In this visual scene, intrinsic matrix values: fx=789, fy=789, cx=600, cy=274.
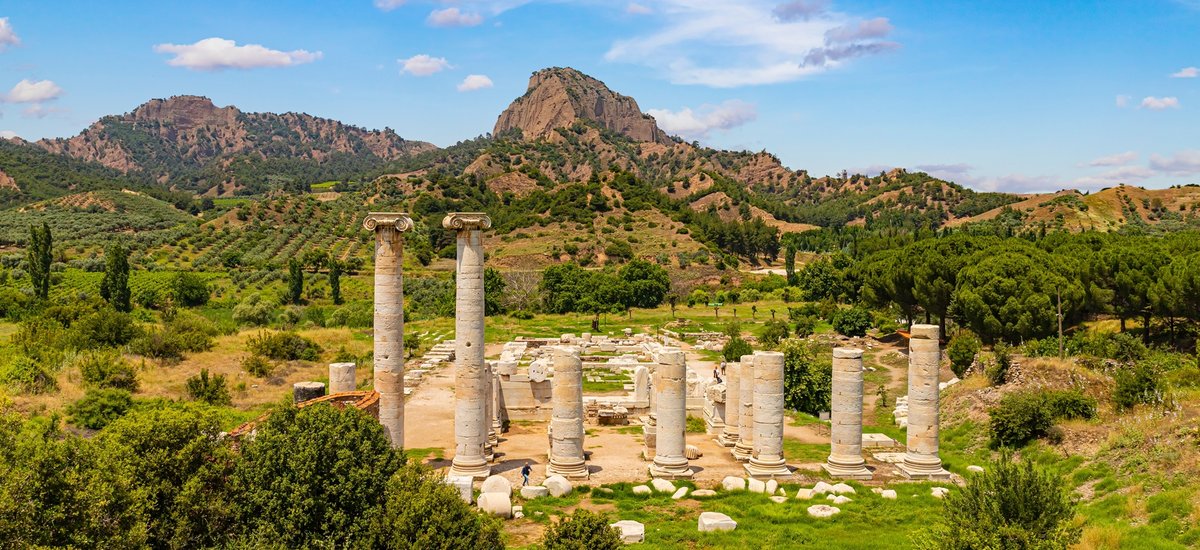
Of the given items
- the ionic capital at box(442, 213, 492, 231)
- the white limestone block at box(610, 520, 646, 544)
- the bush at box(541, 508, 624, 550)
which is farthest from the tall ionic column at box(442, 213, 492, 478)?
the bush at box(541, 508, 624, 550)

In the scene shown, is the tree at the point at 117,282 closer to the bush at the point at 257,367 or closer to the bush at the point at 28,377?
the bush at the point at 257,367

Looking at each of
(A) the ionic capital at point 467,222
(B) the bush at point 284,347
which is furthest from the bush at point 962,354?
(B) the bush at point 284,347

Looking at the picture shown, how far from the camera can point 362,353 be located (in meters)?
47.7

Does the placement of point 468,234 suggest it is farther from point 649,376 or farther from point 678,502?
point 649,376

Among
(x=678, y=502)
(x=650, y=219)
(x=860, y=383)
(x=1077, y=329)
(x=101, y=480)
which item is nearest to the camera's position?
(x=101, y=480)

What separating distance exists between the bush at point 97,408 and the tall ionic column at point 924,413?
25.4 metres

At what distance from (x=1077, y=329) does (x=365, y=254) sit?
3029 inches

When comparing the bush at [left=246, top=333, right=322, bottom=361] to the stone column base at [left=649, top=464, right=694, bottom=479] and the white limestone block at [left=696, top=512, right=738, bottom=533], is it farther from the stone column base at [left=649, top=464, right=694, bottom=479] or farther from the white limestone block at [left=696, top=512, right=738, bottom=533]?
the white limestone block at [left=696, top=512, right=738, bottom=533]

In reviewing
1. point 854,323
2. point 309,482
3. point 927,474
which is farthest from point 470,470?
point 854,323

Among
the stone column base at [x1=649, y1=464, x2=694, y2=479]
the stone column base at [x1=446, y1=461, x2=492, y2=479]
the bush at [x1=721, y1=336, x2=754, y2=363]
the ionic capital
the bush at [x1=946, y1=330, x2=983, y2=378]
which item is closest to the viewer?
the ionic capital

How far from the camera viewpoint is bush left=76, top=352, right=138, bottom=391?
31438mm

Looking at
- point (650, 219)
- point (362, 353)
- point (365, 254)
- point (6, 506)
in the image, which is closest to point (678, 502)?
point (6, 506)

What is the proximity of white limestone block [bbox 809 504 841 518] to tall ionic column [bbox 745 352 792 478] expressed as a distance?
3.15m

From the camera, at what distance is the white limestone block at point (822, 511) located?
1856 cm
